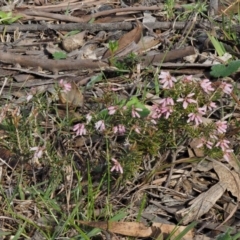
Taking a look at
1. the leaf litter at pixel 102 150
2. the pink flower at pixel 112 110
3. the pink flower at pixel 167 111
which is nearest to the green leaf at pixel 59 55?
the leaf litter at pixel 102 150

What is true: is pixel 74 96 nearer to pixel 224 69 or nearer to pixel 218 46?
pixel 224 69

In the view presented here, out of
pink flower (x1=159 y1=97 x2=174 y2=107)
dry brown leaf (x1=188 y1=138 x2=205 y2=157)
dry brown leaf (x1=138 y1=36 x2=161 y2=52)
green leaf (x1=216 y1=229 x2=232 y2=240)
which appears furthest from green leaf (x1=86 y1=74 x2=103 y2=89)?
green leaf (x1=216 y1=229 x2=232 y2=240)

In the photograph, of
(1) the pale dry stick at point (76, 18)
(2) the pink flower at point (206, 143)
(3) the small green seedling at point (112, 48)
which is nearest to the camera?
(2) the pink flower at point (206, 143)

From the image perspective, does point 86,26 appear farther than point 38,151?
Yes

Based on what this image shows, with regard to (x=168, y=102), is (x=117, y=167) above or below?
below

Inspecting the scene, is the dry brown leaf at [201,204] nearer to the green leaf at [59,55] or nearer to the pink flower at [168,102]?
the pink flower at [168,102]

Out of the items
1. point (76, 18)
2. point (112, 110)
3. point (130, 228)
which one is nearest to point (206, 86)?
point (112, 110)

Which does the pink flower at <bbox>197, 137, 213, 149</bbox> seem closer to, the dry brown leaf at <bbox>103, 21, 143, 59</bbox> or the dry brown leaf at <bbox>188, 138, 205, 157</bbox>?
the dry brown leaf at <bbox>188, 138, 205, 157</bbox>

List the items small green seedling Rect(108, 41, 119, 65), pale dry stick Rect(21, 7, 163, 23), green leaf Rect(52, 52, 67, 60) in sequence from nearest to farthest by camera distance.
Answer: small green seedling Rect(108, 41, 119, 65) → green leaf Rect(52, 52, 67, 60) → pale dry stick Rect(21, 7, 163, 23)
